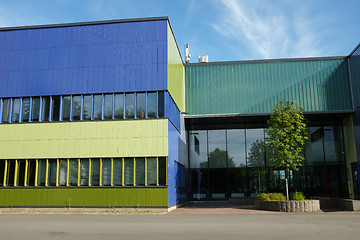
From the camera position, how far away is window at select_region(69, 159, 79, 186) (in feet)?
72.8

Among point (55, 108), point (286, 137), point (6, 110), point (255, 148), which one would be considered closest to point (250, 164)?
point (255, 148)

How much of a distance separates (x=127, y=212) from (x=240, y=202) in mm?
10700

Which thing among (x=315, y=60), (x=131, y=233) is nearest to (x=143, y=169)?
(x=131, y=233)

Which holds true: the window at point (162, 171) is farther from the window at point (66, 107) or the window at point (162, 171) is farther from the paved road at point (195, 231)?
the paved road at point (195, 231)

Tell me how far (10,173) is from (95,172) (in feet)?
Answer: 19.1

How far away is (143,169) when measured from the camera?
21609 millimetres

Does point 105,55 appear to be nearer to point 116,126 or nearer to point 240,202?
point 116,126

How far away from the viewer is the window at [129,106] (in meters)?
22.3

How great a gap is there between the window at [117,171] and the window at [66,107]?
433 centimetres

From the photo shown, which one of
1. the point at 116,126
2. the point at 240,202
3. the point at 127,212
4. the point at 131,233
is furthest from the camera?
the point at 240,202

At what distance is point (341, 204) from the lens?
71.9 feet

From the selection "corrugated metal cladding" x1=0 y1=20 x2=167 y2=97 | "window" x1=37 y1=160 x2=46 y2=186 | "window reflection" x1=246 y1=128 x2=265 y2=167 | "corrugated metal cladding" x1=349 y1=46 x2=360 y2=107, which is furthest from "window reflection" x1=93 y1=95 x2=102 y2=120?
"corrugated metal cladding" x1=349 y1=46 x2=360 y2=107

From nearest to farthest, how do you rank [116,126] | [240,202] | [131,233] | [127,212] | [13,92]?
1. [131,233]
2. [127,212]
3. [116,126]
4. [13,92]
5. [240,202]

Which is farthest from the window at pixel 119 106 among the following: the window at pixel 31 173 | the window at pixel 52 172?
the window at pixel 31 173
